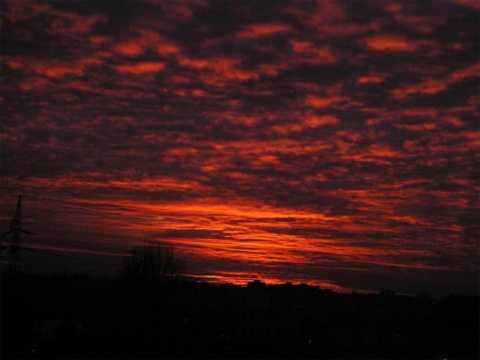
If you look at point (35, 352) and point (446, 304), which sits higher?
point (446, 304)

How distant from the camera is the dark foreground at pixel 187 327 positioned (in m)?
42.3

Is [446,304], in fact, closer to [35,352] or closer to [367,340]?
[367,340]

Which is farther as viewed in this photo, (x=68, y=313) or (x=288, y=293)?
(x=288, y=293)

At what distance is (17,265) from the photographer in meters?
50.8

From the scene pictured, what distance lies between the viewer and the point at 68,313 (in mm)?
64188

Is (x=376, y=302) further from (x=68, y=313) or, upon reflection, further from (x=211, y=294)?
(x=68, y=313)

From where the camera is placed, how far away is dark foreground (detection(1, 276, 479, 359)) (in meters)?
42.3

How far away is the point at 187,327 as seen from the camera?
51.9m

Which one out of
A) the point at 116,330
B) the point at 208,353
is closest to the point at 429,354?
the point at 208,353

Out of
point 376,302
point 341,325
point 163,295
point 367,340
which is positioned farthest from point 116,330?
point 376,302

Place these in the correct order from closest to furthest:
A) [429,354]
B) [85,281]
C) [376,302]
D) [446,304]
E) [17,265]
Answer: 1. [429,354]
2. [17,265]
3. [446,304]
4. [85,281]
5. [376,302]

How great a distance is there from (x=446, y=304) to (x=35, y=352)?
37.7m

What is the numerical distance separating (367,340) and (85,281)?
4502 cm

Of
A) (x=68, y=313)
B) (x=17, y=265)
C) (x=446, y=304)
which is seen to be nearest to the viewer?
(x=17, y=265)
